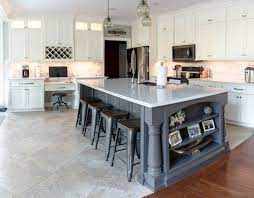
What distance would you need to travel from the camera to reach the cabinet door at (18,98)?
7.54 metres

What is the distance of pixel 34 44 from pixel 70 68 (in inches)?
52.8

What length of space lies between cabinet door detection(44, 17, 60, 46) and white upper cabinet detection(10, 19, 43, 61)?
0.20 m

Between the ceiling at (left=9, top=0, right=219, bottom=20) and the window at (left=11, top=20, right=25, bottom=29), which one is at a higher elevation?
the ceiling at (left=9, top=0, right=219, bottom=20)

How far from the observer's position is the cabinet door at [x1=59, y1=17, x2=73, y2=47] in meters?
8.09

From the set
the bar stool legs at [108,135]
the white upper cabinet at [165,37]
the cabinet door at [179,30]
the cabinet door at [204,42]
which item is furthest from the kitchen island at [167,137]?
the white upper cabinet at [165,37]

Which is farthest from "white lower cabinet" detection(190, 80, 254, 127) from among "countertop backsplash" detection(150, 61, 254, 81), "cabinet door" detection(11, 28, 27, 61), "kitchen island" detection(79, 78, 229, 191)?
"cabinet door" detection(11, 28, 27, 61)

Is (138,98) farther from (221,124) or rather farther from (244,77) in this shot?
(244,77)

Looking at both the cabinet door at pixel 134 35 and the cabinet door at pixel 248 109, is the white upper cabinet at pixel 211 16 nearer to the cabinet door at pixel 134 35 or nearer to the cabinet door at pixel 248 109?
the cabinet door at pixel 248 109

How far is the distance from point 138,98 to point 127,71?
249 inches

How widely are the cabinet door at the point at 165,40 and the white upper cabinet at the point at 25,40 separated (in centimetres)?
356

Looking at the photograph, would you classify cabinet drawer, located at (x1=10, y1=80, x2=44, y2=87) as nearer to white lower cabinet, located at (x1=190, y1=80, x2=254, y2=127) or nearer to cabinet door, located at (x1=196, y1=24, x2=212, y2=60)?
cabinet door, located at (x1=196, y1=24, x2=212, y2=60)

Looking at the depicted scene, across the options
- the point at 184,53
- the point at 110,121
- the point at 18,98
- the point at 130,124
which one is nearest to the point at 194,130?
the point at 130,124

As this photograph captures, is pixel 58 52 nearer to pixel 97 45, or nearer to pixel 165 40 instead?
pixel 97 45

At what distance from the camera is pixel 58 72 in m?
8.29
